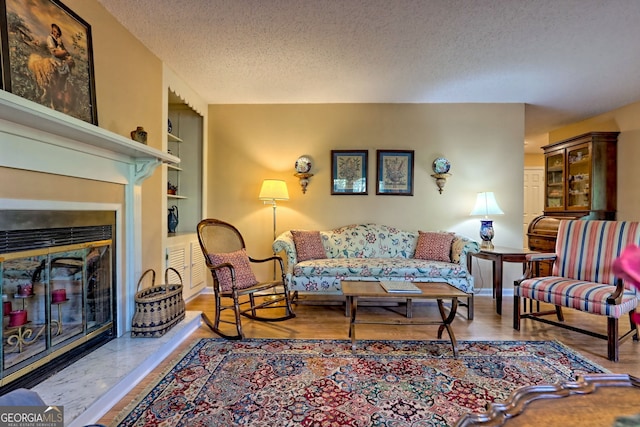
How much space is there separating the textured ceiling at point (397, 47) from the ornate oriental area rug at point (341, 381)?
2456 millimetres

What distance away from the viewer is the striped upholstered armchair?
83.0 inches

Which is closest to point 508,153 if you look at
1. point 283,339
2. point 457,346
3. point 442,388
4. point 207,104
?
point 457,346

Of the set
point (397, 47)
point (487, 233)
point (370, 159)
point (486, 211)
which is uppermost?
point (397, 47)

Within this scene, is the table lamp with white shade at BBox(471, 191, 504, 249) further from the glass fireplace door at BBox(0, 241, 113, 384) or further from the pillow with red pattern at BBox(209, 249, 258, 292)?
the glass fireplace door at BBox(0, 241, 113, 384)

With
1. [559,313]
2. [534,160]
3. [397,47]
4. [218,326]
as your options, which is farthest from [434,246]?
[534,160]

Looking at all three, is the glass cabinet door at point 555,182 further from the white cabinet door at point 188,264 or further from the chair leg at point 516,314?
the white cabinet door at point 188,264

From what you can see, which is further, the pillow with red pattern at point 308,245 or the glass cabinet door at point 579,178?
the glass cabinet door at point 579,178

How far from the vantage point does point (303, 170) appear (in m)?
3.89

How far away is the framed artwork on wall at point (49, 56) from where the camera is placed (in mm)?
1482

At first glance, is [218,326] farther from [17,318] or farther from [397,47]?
[397,47]

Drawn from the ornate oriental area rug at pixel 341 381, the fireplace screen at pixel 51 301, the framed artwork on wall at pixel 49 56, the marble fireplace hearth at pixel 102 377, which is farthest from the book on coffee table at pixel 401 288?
the framed artwork on wall at pixel 49 56

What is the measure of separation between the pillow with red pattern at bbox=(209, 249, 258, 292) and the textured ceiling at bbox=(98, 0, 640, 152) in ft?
6.10

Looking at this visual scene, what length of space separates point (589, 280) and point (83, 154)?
3.98 meters

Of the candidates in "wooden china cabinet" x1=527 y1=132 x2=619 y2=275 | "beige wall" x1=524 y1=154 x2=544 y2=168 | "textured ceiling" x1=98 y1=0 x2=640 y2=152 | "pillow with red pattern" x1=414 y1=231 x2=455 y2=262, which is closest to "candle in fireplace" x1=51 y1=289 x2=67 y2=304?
"textured ceiling" x1=98 y1=0 x2=640 y2=152
